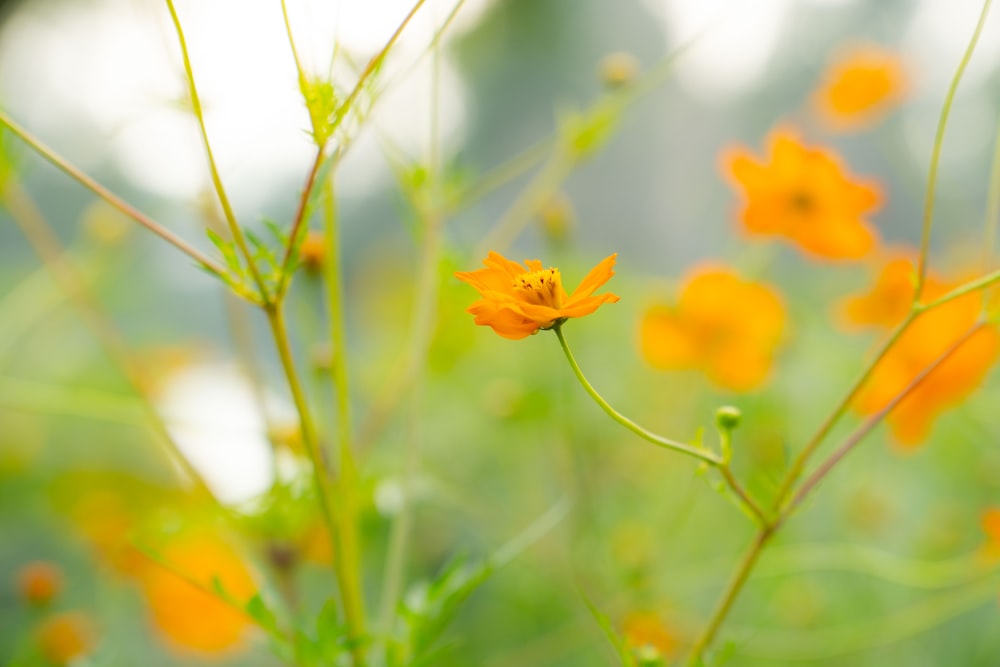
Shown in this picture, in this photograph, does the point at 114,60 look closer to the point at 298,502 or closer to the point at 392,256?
the point at 392,256

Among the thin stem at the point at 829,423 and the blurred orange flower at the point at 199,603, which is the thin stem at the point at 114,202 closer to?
the thin stem at the point at 829,423

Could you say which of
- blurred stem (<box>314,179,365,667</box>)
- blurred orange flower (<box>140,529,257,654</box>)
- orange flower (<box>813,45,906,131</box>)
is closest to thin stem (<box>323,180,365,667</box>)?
blurred stem (<box>314,179,365,667</box>)

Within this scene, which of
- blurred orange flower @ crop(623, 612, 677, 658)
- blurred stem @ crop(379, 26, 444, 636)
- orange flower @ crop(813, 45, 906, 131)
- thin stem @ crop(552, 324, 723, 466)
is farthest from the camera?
orange flower @ crop(813, 45, 906, 131)

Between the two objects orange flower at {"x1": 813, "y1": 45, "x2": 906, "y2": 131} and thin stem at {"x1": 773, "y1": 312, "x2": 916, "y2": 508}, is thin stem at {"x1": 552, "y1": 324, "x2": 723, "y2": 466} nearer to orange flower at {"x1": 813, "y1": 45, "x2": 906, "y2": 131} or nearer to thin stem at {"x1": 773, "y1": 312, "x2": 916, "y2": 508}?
thin stem at {"x1": 773, "y1": 312, "x2": 916, "y2": 508}

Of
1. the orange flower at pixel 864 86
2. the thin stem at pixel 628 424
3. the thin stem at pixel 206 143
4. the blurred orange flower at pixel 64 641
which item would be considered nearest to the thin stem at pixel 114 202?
the thin stem at pixel 206 143

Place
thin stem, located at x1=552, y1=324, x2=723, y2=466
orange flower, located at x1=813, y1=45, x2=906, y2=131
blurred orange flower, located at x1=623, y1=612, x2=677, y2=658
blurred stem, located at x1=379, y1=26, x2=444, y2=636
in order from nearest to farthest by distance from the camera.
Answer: thin stem, located at x1=552, y1=324, x2=723, y2=466 < blurred stem, located at x1=379, y1=26, x2=444, y2=636 < blurred orange flower, located at x1=623, y1=612, x2=677, y2=658 < orange flower, located at x1=813, y1=45, x2=906, y2=131

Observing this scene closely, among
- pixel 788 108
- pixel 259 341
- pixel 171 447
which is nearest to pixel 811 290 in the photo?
pixel 788 108

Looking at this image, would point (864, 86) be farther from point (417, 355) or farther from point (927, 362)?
point (417, 355)
